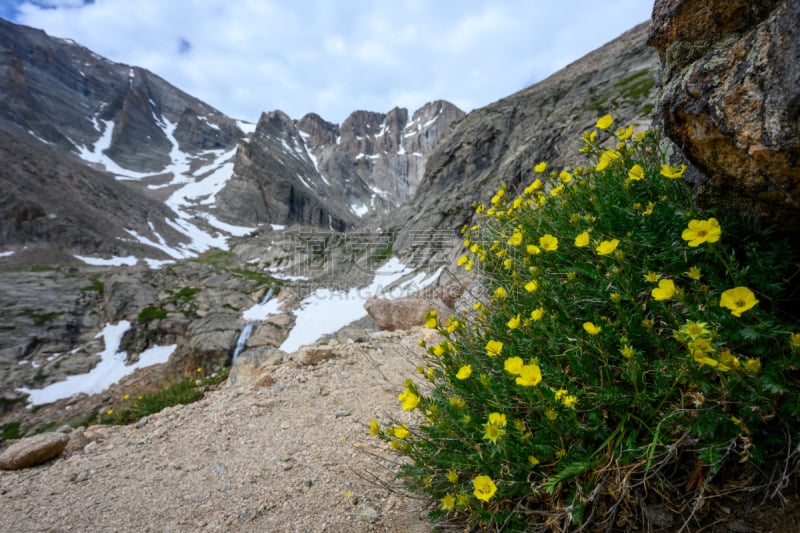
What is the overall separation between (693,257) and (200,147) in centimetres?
18649

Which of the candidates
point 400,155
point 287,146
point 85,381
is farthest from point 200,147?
point 85,381

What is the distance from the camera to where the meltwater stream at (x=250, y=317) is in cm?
2061

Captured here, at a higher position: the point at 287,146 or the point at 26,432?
the point at 287,146

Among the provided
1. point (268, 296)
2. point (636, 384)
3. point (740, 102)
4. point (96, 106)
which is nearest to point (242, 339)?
point (268, 296)

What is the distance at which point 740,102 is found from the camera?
5.13 feet

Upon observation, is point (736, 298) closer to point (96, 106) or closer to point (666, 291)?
point (666, 291)

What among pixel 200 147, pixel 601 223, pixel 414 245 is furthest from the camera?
pixel 200 147

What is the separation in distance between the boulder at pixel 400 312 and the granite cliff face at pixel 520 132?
1668 cm

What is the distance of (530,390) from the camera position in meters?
1.84

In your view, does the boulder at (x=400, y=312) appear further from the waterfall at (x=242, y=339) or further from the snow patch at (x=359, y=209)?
the snow patch at (x=359, y=209)

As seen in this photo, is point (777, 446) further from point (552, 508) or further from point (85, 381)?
point (85, 381)

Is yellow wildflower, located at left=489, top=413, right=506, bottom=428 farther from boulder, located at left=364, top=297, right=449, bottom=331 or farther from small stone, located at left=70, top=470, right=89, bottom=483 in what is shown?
boulder, located at left=364, top=297, right=449, bottom=331

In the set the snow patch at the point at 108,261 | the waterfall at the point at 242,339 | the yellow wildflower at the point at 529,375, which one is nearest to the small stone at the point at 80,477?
the yellow wildflower at the point at 529,375

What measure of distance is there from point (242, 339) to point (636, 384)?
75.3 feet
